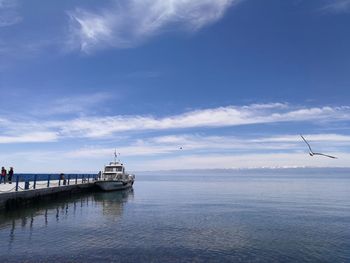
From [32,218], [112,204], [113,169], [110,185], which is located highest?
[113,169]

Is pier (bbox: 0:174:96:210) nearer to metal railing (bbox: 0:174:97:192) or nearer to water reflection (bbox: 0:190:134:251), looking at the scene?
metal railing (bbox: 0:174:97:192)

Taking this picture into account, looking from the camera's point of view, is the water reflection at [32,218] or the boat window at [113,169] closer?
the water reflection at [32,218]

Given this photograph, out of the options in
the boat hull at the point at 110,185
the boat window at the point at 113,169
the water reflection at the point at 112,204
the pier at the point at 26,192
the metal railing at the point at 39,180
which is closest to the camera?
the pier at the point at 26,192

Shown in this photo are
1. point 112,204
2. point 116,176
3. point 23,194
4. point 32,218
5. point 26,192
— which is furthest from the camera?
point 116,176

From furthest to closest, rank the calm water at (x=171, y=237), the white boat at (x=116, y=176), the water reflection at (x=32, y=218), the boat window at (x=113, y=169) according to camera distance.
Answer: the boat window at (x=113, y=169), the white boat at (x=116, y=176), the water reflection at (x=32, y=218), the calm water at (x=171, y=237)

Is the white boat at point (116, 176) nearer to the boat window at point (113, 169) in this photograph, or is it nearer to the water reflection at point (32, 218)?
the boat window at point (113, 169)

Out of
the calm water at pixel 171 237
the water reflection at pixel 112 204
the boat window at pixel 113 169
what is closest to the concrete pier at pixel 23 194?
the calm water at pixel 171 237

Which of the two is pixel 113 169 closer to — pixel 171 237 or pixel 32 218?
pixel 32 218

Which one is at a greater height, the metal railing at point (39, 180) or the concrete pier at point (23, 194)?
the metal railing at point (39, 180)

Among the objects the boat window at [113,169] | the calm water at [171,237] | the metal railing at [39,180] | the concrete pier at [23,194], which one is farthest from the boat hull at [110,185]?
the calm water at [171,237]

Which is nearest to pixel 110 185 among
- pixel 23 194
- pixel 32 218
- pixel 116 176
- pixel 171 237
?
pixel 116 176

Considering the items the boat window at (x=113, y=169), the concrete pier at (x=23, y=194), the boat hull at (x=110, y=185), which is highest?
the boat window at (x=113, y=169)

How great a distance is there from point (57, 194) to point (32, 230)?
25.1 m

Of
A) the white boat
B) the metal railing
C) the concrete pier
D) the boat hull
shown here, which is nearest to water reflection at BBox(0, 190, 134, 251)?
the concrete pier
